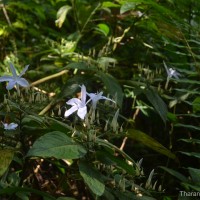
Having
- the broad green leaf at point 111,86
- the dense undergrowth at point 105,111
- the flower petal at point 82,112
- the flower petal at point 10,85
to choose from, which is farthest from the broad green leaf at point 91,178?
the broad green leaf at point 111,86

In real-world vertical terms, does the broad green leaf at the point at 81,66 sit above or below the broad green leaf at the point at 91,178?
below

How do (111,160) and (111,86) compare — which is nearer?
(111,160)

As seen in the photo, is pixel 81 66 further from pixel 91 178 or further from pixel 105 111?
pixel 91 178

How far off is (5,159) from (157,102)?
85cm

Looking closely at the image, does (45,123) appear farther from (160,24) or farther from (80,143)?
(160,24)

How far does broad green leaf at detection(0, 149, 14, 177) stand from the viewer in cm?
101

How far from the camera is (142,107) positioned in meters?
2.10

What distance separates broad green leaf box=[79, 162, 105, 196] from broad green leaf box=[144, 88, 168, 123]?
68 centimetres

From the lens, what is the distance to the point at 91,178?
1.02 metres

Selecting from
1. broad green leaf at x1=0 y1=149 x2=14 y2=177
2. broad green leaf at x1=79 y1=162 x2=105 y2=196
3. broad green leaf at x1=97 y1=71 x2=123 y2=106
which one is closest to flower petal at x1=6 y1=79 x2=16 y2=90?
broad green leaf at x1=0 y1=149 x2=14 y2=177

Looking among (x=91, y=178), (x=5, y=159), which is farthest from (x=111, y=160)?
(x=5, y=159)

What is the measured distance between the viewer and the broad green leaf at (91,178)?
0.97m

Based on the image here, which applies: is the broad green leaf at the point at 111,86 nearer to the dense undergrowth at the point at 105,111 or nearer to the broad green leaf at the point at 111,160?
the dense undergrowth at the point at 105,111

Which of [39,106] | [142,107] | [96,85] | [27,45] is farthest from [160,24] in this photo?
[27,45]
